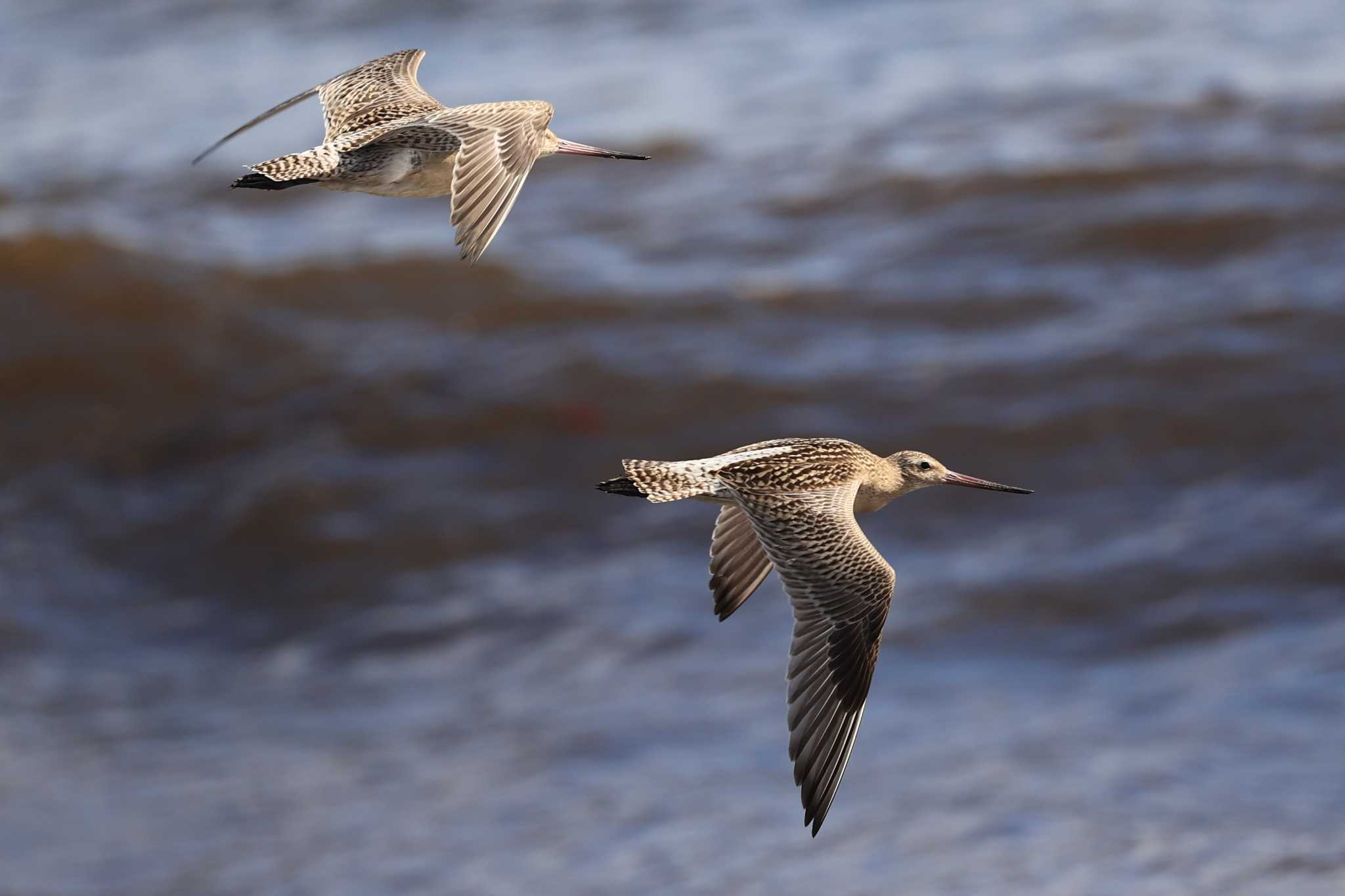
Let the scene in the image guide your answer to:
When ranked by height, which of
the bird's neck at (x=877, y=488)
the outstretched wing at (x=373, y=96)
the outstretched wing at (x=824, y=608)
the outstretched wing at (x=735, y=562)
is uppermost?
the outstretched wing at (x=373, y=96)

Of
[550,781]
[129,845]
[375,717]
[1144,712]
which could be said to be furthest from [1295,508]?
[129,845]

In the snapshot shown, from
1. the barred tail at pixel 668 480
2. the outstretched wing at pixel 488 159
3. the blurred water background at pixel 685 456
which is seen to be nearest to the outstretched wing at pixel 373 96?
the outstretched wing at pixel 488 159

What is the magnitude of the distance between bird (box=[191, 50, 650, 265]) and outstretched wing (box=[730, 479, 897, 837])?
2.77 ft

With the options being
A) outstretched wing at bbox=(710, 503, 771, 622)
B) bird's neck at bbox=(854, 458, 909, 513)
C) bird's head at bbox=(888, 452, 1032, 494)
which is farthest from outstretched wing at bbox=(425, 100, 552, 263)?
bird's head at bbox=(888, 452, 1032, 494)

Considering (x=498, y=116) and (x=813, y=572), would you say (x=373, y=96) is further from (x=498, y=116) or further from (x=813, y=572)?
(x=813, y=572)

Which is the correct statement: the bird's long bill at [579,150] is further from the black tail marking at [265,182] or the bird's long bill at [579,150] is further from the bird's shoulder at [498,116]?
the black tail marking at [265,182]

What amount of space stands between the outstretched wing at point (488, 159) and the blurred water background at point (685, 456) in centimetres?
411

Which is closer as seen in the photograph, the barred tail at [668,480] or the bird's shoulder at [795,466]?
the barred tail at [668,480]

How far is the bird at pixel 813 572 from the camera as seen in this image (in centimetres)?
403

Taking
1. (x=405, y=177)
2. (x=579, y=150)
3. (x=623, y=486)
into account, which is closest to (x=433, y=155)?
(x=405, y=177)

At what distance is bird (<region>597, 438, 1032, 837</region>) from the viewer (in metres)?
4.03

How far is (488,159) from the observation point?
4074 mm

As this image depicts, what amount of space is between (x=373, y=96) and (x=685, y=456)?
599cm

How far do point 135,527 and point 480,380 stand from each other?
7.44 ft
